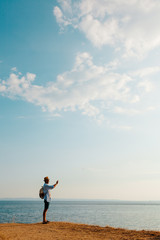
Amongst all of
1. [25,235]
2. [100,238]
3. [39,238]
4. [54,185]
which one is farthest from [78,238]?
[54,185]

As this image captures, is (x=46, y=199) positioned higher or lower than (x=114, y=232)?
higher

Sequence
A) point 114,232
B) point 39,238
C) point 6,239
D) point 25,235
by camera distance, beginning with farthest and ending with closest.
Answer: point 114,232, point 25,235, point 39,238, point 6,239

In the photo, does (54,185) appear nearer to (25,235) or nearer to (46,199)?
(46,199)

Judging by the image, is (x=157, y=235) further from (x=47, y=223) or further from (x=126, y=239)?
(x=47, y=223)

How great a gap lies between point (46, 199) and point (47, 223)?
1.32 metres

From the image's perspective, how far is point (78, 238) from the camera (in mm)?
8539

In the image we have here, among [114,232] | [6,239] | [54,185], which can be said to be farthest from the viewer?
[54,185]

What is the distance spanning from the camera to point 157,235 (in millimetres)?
9133

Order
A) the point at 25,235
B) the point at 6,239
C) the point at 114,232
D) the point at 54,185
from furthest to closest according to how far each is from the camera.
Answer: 1. the point at 54,185
2. the point at 114,232
3. the point at 25,235
4. the point at 6,239

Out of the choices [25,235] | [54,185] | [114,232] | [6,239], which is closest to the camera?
[6,239]

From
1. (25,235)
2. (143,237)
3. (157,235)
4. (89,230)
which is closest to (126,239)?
(143,237)

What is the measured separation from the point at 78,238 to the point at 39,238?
1.45 meters

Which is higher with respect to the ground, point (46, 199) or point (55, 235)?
point (46, 199)

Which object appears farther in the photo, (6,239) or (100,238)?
(100,238)
